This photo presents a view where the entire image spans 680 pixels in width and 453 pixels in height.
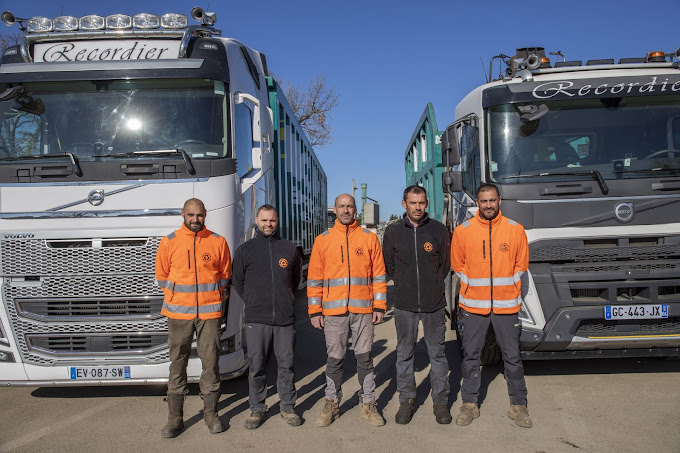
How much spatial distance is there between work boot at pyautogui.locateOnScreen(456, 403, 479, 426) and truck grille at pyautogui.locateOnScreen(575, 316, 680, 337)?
4.02 ft

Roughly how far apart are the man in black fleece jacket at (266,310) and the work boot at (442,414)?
3.70 ft

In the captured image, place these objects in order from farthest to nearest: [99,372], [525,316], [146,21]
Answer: [146,21], [525,316], [99,372]

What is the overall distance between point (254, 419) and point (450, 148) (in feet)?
11.0

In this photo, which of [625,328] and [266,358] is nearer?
[266,358]

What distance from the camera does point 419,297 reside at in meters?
4.69

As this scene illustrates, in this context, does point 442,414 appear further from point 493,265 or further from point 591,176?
point 591,176

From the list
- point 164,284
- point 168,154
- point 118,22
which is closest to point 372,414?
point 164,284

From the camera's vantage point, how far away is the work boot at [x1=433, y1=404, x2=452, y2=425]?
181 inches

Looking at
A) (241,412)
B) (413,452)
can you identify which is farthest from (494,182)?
(241,412)

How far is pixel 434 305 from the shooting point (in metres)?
4.70

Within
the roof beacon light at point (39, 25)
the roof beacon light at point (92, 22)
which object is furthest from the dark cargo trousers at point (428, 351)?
the roof beacon light at point (39, 25)

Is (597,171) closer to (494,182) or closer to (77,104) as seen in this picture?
(494,182)

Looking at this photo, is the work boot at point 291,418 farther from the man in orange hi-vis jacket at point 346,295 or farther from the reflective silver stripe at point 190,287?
the reflective silver stripe at point 190,287

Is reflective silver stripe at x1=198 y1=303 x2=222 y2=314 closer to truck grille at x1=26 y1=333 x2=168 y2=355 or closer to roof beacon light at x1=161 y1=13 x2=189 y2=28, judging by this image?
truck grille at x1=26 y1=333 x2=168 y2=355
